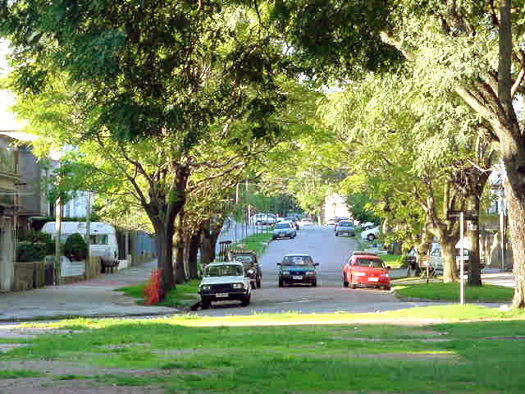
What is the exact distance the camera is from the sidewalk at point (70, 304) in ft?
100

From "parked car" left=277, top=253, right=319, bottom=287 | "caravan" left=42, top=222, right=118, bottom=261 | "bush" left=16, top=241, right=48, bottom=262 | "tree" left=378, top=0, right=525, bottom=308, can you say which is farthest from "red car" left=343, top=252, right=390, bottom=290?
"caravan" left=42, top=222, right=118, bottom=261

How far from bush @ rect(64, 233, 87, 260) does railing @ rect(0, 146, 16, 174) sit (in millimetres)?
14000

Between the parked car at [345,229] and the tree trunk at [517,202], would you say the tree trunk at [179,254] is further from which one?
the parked car at [345,229]

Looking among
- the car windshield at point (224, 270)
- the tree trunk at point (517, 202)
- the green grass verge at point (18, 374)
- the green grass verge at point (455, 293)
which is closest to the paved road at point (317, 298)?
the green grass verge at point (455, 293)

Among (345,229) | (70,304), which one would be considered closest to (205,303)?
(70,304)

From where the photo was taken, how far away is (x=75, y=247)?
53281 mm

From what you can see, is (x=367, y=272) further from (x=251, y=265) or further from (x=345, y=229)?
(x=345, y=229)

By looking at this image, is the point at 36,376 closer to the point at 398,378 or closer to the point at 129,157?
the point at 398,378

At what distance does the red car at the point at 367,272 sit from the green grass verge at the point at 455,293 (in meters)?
3.10

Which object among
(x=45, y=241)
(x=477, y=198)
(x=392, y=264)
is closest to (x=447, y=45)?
(x=477, y=198)

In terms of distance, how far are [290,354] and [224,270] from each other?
2007 cm

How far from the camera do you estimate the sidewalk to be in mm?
30594

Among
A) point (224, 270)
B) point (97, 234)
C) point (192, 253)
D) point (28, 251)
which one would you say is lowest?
point (224, 270)

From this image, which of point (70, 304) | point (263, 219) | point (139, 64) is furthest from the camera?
point (263, 219)
